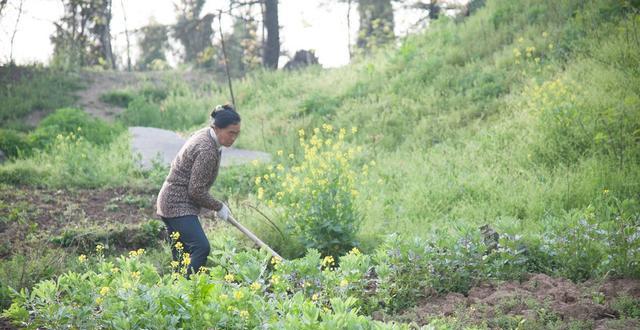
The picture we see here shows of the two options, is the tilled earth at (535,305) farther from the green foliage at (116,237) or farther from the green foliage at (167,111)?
the green foliage at (167,111)

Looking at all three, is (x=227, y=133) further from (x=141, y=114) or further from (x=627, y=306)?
(x=141, y=114)

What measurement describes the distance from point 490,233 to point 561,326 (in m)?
1.70

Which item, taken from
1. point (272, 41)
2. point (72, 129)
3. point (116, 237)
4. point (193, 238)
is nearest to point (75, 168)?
point (72, 129)

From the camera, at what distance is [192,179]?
517 centimetres

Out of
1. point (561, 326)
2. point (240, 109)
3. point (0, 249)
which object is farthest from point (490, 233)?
point (240, 109)

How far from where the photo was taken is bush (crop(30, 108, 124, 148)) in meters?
11.9

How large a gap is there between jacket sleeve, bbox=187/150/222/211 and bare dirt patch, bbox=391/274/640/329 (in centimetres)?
193

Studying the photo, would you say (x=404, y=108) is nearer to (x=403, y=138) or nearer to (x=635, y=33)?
(x=403, y=138)

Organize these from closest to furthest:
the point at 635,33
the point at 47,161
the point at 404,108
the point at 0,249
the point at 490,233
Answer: the point at 490,233
the point at 0,249
the point at 635,33
the point at 47,161
the point at 404,108

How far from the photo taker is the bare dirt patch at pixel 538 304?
3.91 m

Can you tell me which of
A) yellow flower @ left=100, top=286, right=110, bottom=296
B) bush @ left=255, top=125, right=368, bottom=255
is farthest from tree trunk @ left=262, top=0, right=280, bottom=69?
yellow flower @ left=100, top=286, right=110, bottom=296

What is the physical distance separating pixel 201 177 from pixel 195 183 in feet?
0.23

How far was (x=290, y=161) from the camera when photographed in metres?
10.7

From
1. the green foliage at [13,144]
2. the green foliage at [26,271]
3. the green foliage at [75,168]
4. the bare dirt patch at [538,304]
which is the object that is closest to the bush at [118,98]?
the green foliage at [13,144]
